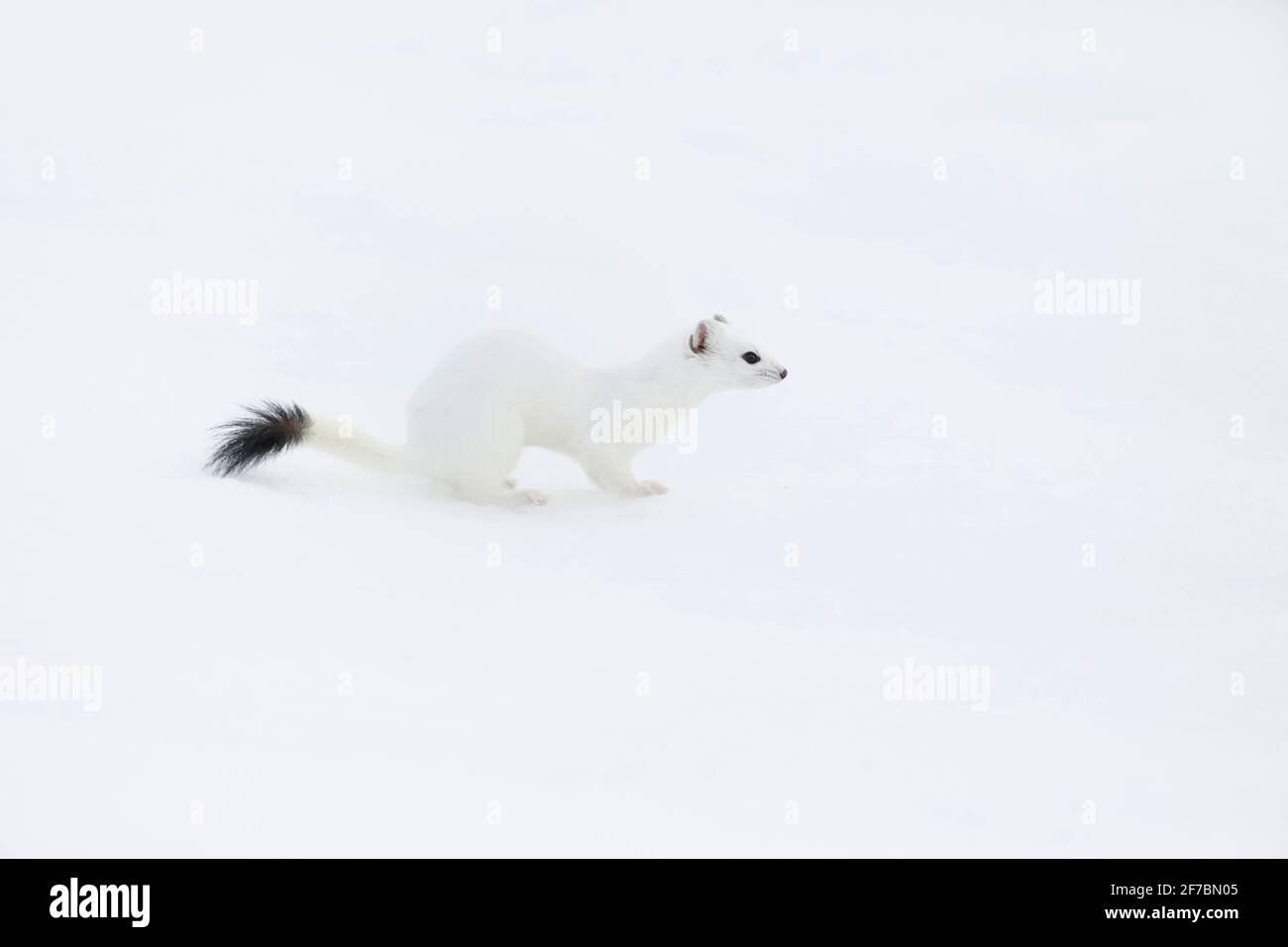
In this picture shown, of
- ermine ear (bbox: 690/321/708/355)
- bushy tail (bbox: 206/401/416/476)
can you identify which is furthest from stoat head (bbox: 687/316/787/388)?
bushy tail (bbox: 206/401/416/476)

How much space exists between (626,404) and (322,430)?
3.15ft

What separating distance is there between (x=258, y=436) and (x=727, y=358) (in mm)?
1499

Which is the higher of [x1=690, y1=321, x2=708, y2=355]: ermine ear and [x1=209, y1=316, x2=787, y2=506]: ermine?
[x1=690, y1=321, x2=708, y2=355]: ermine ear

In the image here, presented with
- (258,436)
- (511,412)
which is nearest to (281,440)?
(258,436)

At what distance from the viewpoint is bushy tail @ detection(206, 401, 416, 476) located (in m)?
4.50

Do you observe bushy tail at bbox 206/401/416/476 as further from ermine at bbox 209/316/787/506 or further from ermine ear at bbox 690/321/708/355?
ermine ear at bbox 690/321/708/355

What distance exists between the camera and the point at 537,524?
453 cm

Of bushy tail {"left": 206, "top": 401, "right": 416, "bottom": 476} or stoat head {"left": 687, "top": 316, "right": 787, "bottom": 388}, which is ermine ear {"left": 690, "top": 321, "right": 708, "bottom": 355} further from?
bushy tail {"left": 206, "top": 401, "right": 416, "bottom": 476}

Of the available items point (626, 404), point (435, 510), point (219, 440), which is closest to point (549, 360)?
point (626, 404)

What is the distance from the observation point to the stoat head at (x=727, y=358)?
189 inches

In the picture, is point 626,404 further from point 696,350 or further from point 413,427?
point 413,427

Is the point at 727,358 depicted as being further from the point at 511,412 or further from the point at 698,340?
the point at 511,412

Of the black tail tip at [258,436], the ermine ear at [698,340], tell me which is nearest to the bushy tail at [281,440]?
the black tail tip at [258,436]

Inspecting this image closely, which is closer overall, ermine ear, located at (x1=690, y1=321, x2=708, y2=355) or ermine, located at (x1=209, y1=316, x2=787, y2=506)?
ermine, located at (x1=209, y1=316, x2=787, y2=506)
